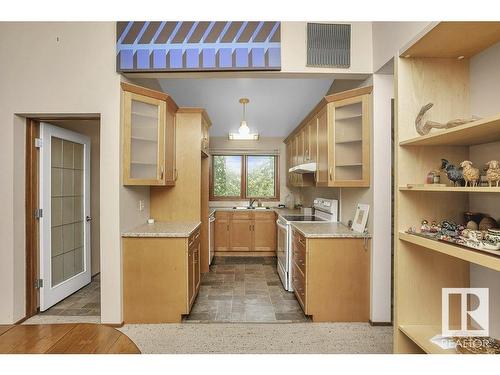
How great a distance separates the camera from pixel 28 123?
8.89 feet

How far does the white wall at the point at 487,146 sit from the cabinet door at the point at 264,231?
388cm

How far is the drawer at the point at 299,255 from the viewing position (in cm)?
284

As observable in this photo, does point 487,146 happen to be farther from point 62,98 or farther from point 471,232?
point 62,98

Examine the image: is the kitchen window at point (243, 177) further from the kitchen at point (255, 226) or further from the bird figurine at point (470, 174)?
the bird figurine at point (470, 174)

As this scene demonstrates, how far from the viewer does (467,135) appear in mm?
1214

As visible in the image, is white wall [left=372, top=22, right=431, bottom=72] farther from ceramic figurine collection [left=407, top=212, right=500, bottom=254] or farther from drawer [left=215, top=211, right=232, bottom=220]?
drawer [left=215, top=211, right=232, bottom=220]

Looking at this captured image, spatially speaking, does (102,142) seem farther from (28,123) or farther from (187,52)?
(187,52)

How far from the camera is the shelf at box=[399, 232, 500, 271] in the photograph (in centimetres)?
96

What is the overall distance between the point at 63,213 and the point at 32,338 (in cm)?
246

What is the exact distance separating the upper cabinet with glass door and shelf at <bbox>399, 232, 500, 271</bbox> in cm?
236

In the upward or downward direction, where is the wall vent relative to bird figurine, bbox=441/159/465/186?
upward

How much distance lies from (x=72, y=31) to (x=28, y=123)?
1.03 m

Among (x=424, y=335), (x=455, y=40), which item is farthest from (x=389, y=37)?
(x=424, y=335)

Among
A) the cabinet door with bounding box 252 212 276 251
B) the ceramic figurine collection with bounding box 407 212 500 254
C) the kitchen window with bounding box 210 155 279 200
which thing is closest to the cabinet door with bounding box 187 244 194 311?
the ceramic figurine collection with bounding box 407 212 500 254
